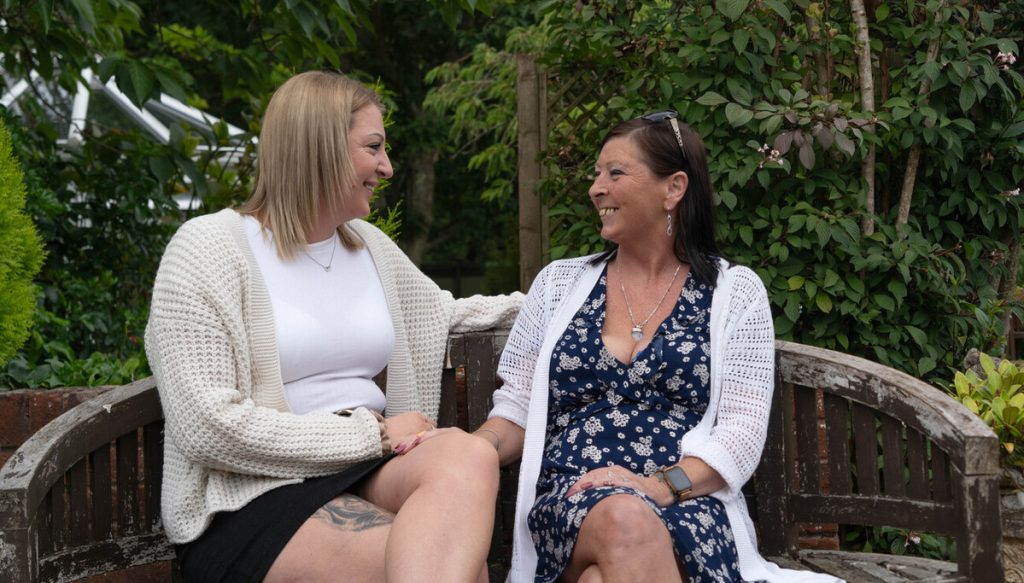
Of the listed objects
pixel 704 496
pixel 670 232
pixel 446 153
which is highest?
pixel 446 153

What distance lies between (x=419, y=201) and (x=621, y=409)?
13.6 metres

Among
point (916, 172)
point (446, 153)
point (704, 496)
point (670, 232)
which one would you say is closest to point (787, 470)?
point (704, 496)

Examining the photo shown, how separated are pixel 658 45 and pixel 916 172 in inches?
37.7

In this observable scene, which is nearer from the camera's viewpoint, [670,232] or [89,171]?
[670,232]

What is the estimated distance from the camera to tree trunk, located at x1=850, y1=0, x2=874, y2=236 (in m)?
3.82

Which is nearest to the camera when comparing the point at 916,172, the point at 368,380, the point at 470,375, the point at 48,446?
the point at 48,446

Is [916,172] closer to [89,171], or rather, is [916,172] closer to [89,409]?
[89,409]

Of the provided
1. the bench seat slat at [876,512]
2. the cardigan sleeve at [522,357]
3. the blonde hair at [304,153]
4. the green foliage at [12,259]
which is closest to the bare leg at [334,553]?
the cardigan sleeve at [522,357]

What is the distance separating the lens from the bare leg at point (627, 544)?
95.9 inches

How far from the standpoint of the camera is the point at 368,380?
2969mm

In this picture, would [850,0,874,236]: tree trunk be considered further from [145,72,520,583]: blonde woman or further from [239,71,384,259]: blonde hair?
[239,71,384,259]: blonde hair

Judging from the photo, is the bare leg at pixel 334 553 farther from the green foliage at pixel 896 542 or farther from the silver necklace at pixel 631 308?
the green foliage at pixel 896 542

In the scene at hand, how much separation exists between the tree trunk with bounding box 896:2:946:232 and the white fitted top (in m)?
1.80

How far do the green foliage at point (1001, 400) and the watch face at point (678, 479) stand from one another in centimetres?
92
